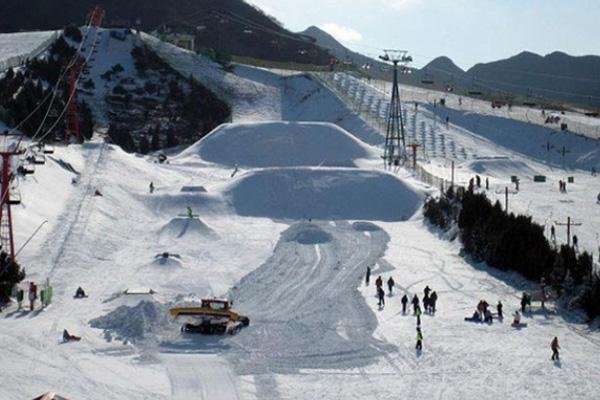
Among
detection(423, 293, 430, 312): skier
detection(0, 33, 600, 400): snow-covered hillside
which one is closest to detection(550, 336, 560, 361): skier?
detection(0, 33, 600, 400): snow-covered hillside

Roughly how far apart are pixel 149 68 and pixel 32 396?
72096 mm

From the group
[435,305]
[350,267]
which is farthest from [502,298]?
[350,267]

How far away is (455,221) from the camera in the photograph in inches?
1796

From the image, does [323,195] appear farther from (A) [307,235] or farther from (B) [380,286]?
(B) [380,286]

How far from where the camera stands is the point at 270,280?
3556cm

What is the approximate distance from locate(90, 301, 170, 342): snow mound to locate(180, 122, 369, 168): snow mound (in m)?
33.6

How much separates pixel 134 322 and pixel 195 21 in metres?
113

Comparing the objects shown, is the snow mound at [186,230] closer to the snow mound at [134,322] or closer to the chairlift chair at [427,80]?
the snow mound at [134,322]

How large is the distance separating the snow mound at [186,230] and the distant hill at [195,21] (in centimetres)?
8757

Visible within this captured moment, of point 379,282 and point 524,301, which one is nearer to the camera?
point 524,301

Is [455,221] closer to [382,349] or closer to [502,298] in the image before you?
[502,298]

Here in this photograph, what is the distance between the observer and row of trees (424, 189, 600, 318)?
32.6 meters

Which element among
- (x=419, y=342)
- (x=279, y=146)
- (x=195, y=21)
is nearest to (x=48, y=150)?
(x=279, y=146)

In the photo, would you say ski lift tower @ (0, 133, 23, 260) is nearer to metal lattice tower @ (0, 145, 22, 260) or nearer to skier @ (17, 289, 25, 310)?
metal lattice tower @ (0, 145, 22, 260)
